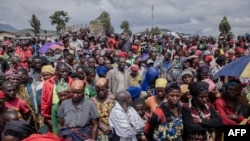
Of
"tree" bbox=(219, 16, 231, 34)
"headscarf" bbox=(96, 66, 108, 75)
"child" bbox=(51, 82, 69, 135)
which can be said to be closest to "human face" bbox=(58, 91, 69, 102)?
"child" bbox=(51, 82, 69, 135)

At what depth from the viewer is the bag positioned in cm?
389

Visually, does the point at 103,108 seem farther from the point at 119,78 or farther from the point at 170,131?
the point at 119,78

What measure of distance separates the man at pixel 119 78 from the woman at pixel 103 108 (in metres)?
2.18

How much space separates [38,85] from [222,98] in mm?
3200

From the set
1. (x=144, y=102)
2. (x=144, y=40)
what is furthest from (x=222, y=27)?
→ (x=144, y=102)

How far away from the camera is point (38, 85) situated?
5766mm

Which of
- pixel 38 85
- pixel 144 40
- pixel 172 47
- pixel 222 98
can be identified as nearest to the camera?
pixel 222 98

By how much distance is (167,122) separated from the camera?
12.8 ft

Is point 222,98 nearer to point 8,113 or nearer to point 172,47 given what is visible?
point 8,113

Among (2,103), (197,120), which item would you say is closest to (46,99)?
(2,103)

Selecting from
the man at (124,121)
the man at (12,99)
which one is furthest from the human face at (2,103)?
the man at (124,121)

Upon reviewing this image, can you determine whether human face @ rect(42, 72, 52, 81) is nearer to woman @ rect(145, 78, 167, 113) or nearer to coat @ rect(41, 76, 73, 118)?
coat @ rect(41, 76, 73, 118)

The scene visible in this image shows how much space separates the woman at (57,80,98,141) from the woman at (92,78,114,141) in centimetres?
26

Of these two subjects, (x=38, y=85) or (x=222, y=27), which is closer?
(x=38, y=85)
